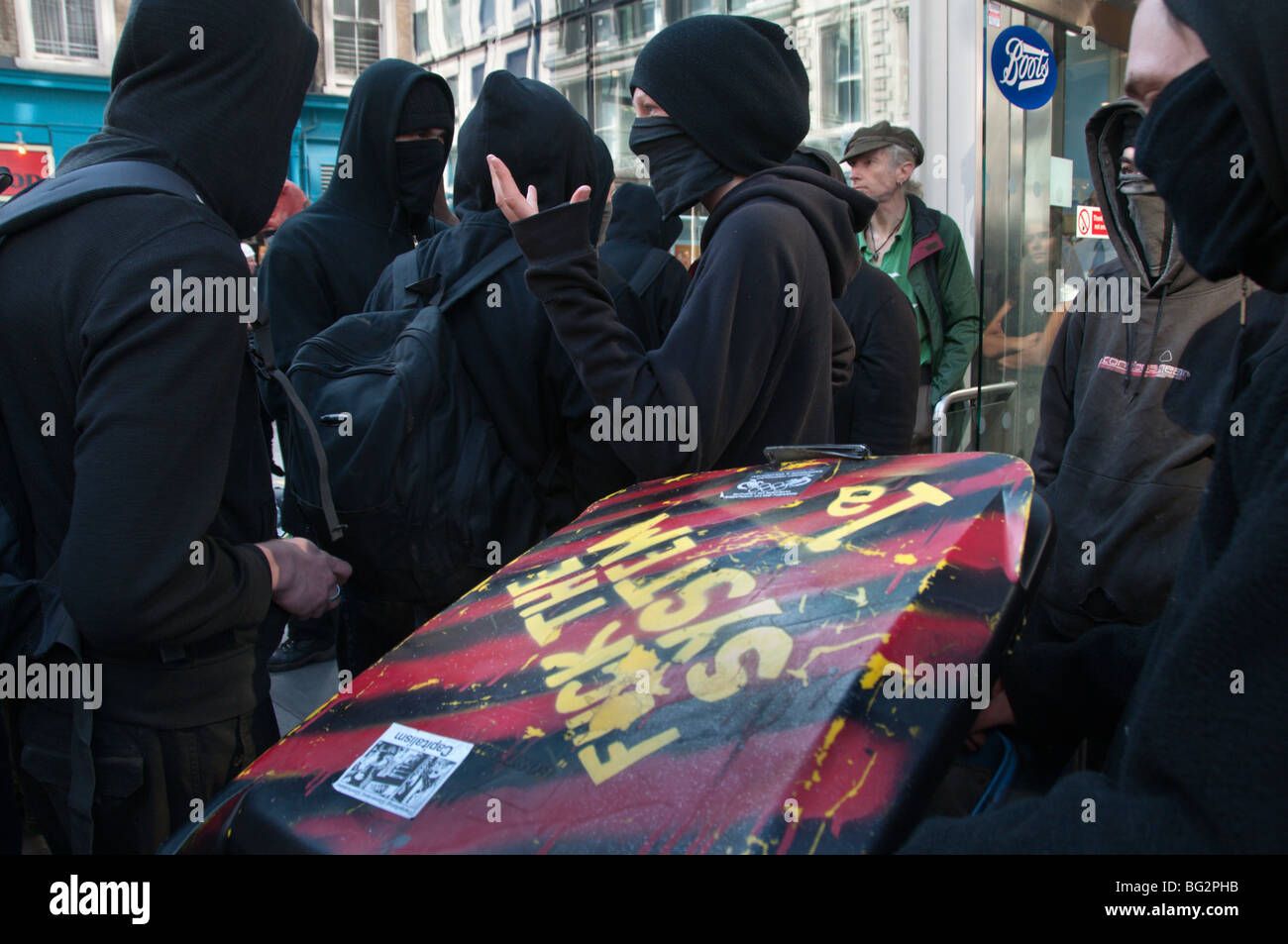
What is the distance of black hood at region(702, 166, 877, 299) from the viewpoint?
6.40 feet

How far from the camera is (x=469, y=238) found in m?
2.30

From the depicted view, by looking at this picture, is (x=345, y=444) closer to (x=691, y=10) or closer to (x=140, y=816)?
(x=140, y=816)

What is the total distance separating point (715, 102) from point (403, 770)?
5.07ft

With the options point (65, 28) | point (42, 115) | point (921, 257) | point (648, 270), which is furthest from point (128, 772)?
point (65, 28)

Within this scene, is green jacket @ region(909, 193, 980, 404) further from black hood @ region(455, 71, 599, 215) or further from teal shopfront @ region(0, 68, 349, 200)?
teal shopfront @ region(0, 68, 349, 200)

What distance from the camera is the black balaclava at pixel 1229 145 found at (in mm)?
904

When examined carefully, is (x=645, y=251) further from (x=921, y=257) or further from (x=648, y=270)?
(x=921, y=257)

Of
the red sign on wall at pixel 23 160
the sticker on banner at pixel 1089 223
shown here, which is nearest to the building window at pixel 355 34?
the red sign on wall at pixel 23 160

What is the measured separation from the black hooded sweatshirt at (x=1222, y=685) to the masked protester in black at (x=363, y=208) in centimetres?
262

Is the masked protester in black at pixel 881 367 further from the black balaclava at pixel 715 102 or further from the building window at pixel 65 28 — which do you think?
the building window at pixel 65 28

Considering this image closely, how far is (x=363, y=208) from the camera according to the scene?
3.21m

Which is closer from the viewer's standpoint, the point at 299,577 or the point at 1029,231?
the point at 299,577

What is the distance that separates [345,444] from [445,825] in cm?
114
